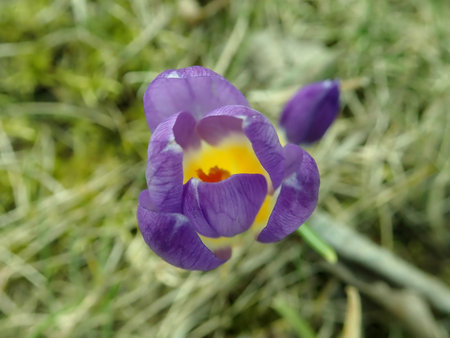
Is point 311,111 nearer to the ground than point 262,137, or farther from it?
nearer to the ground

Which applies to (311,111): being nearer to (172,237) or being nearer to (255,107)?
(255,107)

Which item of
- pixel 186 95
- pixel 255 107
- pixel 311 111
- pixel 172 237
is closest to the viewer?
pixel 172 237

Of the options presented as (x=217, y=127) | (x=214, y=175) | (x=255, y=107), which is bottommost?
(x=255, y=107)

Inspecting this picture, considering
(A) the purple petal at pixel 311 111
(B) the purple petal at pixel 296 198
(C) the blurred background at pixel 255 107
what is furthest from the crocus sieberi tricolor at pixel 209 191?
(C) the blurred background at pixel 255 107

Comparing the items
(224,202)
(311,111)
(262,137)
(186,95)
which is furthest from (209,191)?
(311,111)

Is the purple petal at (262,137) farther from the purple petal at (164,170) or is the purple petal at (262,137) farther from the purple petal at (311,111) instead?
the purple petal at (311,111)

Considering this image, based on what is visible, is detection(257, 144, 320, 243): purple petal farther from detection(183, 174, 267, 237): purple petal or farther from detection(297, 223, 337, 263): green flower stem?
detection(297, 223, 337, 263): green flower stem

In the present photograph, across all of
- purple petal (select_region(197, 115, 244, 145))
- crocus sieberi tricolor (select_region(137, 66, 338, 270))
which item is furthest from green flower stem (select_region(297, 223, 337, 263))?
purple petal (select_region(197, 115, 244, 145))

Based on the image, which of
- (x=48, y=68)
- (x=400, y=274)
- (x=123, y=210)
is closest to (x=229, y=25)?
(x=48, y=68)
